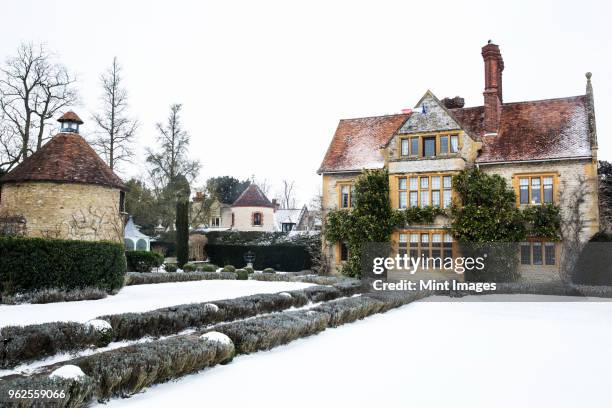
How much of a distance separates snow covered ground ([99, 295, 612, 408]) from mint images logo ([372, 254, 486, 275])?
1011 centimetres

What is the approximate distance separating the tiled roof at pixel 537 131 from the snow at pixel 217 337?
750 inches

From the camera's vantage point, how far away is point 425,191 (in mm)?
25188

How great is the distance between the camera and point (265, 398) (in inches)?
263

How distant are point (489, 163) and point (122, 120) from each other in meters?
24.9

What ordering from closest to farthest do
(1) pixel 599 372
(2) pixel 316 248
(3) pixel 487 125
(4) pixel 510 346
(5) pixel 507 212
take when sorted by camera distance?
(1) pixel 599 372 → (4) pixel 510 346 → (5) pixel 507 212 → (3) pixel 487 125 → (2) pixel 316 248

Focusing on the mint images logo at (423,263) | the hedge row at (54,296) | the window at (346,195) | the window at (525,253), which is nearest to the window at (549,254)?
the window at (525,253)

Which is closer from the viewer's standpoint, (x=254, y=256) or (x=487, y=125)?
(x=487, y=125)

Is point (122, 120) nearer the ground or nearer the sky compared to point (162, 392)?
nearer the sky

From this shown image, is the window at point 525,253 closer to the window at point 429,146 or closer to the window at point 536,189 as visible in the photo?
the window at point 536,189

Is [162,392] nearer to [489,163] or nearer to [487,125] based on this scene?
[489,163]

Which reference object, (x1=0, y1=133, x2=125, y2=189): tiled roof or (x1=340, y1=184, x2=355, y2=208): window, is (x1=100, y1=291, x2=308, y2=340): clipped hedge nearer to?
(x1=0, y1=133, x2=125, y2=189): tiled roof

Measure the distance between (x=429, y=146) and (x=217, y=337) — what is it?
19.0 m

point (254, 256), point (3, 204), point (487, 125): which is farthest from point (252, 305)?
point (254, 256)

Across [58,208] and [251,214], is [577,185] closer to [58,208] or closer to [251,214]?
[58,208]
